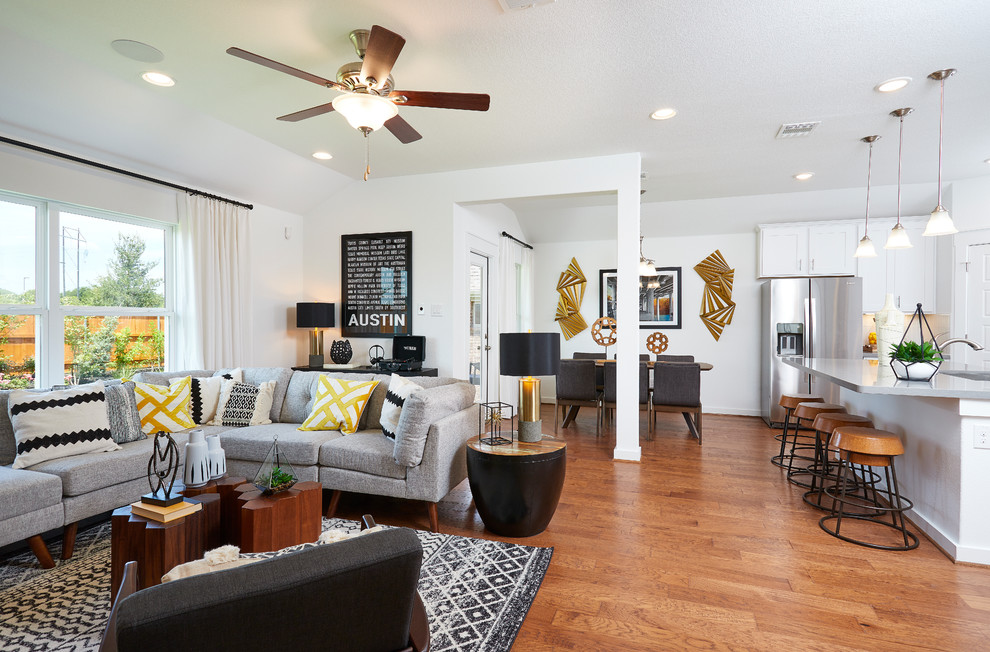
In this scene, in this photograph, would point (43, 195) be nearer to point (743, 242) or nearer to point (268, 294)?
point (268, 294)

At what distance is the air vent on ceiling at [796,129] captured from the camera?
12.1ft

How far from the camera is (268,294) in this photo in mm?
5047

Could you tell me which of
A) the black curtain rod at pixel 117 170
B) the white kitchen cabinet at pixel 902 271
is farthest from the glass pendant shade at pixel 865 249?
the black curtain rod at pixel 117 170

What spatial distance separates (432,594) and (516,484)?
71cm

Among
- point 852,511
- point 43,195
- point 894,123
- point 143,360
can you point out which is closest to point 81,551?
point 143,360

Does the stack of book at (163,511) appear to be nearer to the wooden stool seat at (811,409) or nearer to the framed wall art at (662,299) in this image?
the wooden stool seat at (811,409)

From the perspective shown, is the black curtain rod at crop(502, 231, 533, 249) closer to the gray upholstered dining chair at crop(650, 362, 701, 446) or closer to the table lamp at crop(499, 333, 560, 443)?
the gray upholstered dining chair at crop(650, 362, 701, 446)

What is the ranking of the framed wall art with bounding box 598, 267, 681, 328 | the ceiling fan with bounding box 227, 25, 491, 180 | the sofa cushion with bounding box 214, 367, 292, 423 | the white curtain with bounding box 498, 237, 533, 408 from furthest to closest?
the framed wall art with bounding box 598, 267, 681, 328 → the white curtain with bounding box 498, 237, 533, 408 → the sofa cushion with bounding box 214, 367, 292, 423 → the ceiling fan with bounding box 227, 25, 491, 180

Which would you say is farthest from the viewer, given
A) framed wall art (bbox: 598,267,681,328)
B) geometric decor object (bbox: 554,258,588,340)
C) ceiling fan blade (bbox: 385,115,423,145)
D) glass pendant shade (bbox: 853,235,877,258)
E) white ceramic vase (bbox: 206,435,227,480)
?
geometric decor object (bbox: 554,258,588,340)

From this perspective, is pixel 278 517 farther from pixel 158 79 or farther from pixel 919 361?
pixel 919 361

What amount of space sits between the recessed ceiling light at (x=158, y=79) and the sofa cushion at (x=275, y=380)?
2.02 meters

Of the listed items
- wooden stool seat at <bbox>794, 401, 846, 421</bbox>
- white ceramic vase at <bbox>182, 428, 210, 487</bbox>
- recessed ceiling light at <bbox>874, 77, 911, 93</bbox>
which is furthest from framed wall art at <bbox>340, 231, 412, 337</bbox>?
recessed ceiling light at <bbox>874, 77, 911, 93</bbox>

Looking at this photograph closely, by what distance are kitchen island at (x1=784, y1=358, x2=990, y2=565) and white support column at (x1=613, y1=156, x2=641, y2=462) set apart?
1.49 m

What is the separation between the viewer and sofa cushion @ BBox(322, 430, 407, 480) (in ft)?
9.59
